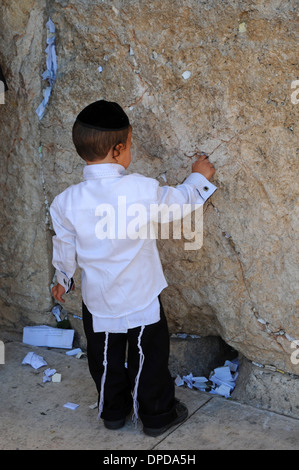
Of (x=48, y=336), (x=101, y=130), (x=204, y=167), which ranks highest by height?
(x=101, y=130)

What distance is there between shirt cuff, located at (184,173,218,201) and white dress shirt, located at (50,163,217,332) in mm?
48

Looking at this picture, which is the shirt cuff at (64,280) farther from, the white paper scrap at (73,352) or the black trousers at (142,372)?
the white paper scrap at (73,352)

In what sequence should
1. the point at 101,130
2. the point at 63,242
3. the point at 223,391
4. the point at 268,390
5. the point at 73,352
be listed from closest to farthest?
the point at 101,130 → the point at 63,242 → the point at 268,390 → the point at 223,391 → the point at 73,352

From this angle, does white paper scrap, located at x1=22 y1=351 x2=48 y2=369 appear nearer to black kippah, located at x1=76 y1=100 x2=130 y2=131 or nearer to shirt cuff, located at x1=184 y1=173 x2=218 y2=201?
shirt cuff, located at x1=184 y1=173 x2=218 y2=201

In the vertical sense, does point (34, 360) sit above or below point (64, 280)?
below

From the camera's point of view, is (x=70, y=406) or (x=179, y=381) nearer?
(x=70, y=406)

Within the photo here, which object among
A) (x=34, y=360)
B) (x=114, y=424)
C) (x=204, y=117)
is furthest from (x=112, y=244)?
(x=34, y=360)

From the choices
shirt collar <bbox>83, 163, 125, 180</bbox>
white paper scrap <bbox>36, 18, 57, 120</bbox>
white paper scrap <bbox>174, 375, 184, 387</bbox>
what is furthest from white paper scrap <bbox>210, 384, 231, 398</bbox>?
white paper scrap <bbox>36, 18, 57, 120</bbox>

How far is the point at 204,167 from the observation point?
101 inches

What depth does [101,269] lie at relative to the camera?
2359 millimetres

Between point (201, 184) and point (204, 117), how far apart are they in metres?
0.30

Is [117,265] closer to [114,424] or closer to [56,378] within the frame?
[114,424]

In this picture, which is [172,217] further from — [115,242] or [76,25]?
[76,25]
